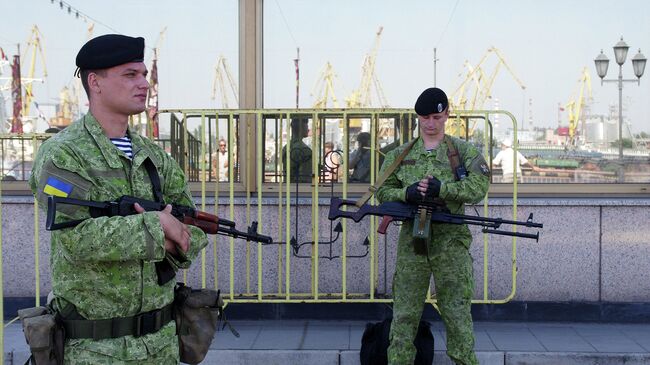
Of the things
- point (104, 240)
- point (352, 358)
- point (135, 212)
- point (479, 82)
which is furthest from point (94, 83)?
point (479, 82)

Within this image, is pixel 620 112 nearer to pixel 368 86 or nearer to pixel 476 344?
pixel 368 86

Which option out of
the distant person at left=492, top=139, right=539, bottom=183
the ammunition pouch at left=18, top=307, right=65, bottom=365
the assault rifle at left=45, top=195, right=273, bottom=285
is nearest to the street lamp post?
the distant person at left=492, top=139, right=539, bottom=183

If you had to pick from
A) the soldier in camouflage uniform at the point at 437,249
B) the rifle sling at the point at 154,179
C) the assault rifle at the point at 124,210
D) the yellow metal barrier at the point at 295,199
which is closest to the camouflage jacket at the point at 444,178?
the soldier in camouflage uniform at the point at 437,249

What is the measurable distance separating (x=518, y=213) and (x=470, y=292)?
2.02 m

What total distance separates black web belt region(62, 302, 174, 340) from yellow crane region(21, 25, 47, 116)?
544 centimetres

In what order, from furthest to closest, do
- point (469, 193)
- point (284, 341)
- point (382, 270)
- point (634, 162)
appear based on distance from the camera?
1. point (634, 162)
2. point (382, 270)
3. point (284, 341)
4. point (469, 193)

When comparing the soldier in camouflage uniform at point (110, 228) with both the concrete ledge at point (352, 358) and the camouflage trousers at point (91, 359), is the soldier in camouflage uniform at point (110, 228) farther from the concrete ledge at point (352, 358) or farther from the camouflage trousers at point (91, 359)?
the concrete ledge at point (352, 358)

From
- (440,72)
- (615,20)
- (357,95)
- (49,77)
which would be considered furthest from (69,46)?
(615,20)

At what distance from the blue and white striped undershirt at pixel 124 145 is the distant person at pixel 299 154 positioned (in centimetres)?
375

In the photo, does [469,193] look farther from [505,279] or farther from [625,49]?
[625,49]

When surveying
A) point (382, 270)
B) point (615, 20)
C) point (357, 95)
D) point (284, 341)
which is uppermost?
point (615, 20)

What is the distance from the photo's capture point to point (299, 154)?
6.98m

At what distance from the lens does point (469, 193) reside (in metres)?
5.14

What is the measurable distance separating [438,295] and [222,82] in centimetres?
331
